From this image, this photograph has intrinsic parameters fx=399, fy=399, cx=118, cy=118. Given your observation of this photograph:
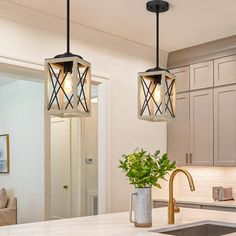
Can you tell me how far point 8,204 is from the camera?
6301 millimetres

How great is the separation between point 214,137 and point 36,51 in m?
2.16

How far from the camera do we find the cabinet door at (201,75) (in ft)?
14.8

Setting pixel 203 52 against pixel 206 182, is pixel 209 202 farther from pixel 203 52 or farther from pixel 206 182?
pixel 203 52

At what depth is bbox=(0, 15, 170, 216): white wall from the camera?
3.69 metres

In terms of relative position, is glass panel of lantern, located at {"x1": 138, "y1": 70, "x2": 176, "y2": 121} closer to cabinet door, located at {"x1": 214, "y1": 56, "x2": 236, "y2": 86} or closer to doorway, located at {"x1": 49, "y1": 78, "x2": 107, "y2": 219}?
cabinet door, located at {"x1": 214, "y1": 56, "x2": 236, "y2": 86}

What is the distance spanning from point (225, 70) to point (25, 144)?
11.0 ft

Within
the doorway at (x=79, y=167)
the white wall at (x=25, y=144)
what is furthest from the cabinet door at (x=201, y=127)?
the white wall at (x=25, y=144)

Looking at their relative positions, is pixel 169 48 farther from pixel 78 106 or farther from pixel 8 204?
pixel 8 204

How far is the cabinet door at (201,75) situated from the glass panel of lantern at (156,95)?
1.71 meters

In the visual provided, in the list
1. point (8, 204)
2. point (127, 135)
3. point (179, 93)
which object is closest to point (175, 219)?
point (127, 135)

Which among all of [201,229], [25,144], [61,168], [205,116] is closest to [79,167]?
[61,168]

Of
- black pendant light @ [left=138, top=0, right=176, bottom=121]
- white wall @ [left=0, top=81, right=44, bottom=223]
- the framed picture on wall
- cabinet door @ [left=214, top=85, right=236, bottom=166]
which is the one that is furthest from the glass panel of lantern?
the framed picture on wall

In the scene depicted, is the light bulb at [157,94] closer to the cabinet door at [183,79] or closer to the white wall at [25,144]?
the cabinet door at [183,79]

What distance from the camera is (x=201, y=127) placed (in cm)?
457
